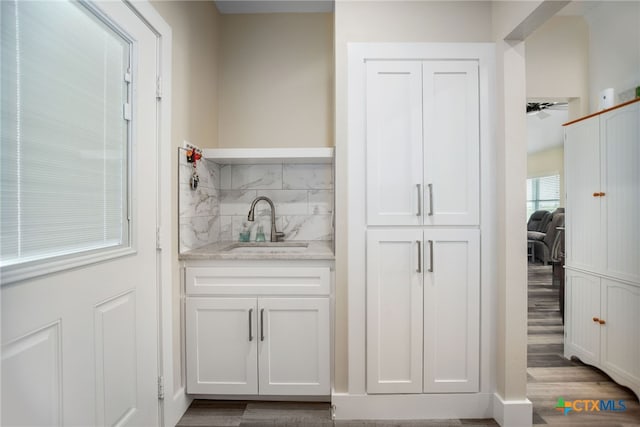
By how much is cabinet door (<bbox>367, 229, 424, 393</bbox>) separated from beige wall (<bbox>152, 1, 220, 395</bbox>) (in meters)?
1.08

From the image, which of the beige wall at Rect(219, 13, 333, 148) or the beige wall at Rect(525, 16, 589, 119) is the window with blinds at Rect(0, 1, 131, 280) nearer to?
the beige wall at Rect(219, 13, 333, 148)

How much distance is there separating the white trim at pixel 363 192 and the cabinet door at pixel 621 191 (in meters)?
0.95

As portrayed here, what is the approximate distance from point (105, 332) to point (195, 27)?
1830mm

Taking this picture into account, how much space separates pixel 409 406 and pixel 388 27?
216 cm

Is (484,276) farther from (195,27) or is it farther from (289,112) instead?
(195,27)

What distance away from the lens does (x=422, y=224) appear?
72.4 inches

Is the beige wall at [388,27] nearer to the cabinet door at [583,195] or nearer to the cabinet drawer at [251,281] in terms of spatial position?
the cabinet drawer at [251,281]

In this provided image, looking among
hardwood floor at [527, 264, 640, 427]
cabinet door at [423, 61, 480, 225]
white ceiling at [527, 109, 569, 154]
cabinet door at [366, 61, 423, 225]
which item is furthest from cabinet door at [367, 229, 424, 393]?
white ceiling at [527, 109, 569, 154]

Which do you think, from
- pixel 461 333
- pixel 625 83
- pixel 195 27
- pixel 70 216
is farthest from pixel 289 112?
pixel 625 83

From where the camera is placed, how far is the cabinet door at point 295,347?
6.16ft

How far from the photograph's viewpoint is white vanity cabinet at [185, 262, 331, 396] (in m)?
1.88

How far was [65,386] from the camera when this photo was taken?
1.09 meters

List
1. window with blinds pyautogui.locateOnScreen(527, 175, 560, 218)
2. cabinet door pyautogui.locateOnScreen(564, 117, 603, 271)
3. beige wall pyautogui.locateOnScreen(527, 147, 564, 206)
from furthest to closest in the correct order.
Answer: window with blinds pyautogui.locateOnScreen(527, 175, 560, 218), beige wall pyautogui.locateOnScreen(527, 147, 564, 206), cabinet door pyautogui.locateOnScreen(564, 117, 603, 271)

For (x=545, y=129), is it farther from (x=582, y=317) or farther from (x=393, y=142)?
(x=393, y=142)
